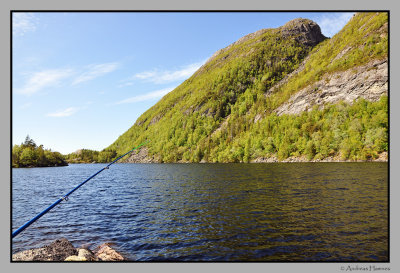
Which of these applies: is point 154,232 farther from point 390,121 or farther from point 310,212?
point 390,121

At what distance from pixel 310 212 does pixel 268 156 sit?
134 meters

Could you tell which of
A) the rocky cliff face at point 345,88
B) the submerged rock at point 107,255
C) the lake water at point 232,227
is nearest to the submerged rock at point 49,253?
the submerged rock at point 107,255

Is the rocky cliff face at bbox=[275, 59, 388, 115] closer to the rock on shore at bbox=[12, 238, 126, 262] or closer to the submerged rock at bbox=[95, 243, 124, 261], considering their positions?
the submerged rock at bbox=[95, 243, 124, 261]

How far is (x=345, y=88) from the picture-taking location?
147375mm

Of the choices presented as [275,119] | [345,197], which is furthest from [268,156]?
[345,197]

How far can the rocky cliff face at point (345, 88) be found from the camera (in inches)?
5064

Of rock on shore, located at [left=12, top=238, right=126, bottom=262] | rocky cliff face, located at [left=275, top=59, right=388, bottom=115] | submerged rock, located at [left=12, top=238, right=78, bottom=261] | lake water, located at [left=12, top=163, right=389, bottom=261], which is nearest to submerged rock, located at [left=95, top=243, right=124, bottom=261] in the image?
rock on shore, located at [left=12, top=238, right=126, bottom=262]

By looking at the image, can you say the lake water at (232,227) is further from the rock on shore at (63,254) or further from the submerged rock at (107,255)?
the rock on shore at (63,254)

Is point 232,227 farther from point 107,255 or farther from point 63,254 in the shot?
point 63,254

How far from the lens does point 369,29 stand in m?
182

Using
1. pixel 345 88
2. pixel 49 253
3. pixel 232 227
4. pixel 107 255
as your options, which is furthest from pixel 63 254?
pixel 345 88

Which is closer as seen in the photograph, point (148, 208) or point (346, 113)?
point (148, 208)

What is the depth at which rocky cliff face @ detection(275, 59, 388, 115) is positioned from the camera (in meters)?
129

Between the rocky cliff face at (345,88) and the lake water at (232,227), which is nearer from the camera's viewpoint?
the lake water at (232,227)
